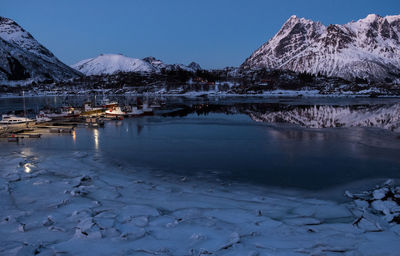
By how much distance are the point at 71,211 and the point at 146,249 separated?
5.49 m

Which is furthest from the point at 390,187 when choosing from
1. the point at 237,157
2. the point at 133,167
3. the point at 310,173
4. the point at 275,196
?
the point at 133,167

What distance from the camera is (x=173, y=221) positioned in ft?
44.4

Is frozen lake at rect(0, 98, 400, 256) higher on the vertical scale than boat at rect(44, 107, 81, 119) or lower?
lower

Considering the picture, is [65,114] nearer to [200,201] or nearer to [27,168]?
[27,168]

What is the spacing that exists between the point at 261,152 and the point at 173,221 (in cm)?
1718

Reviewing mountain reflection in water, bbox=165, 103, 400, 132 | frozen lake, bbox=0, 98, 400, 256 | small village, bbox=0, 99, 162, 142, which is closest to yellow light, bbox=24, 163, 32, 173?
frozen lake, bbox=0, 98, 400, 256

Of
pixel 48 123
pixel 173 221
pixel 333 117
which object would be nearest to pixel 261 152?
pixel 173 221

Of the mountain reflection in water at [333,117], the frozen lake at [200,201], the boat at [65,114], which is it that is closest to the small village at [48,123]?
the boat at [65,114]

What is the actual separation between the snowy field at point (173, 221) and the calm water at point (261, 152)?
11.8 ft

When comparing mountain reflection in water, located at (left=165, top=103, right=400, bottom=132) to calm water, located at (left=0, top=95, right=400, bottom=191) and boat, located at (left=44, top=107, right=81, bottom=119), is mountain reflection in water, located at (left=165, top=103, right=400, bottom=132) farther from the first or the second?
boat, located at (left=44, top=107, right=81, bottom=119)

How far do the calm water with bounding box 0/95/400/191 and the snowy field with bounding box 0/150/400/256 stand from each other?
11.8ft

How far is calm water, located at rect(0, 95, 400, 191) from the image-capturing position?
2133cm

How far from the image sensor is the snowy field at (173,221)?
11.3 meters

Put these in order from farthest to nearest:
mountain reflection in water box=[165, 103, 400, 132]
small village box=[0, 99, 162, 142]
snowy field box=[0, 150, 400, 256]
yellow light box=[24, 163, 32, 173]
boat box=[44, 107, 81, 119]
→ boat box=[44, 107, 81, 119], mountain reflection in water box=[165, 103, 400, 132], small village box=[0, 99, 162, 142], yellow light box=[24, 163, 32, 173], snowy field box=[0, 150, 400, 256]
